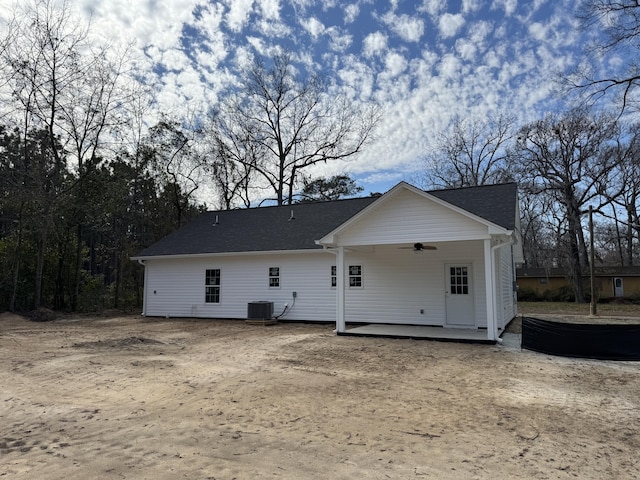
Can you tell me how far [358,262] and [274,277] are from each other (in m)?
3.28

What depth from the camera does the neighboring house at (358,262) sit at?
10523 millimetres

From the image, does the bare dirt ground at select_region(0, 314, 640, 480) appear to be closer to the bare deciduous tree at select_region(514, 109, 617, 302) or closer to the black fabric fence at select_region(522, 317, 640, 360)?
the black fabric fence at select_region(522, 317, 640, 360)

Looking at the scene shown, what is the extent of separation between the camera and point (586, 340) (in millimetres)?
8312

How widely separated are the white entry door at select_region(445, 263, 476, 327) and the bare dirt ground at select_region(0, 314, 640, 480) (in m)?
2.88

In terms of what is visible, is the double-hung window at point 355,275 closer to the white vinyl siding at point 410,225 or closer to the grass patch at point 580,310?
the white vinyl siding at point 410,225

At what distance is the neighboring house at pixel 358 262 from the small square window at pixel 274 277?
36 mm

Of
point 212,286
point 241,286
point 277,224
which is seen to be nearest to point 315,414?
point 241,286

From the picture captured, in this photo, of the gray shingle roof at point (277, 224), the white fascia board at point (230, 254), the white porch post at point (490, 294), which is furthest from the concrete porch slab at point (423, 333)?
the gray shingle roof at point (277, 224)

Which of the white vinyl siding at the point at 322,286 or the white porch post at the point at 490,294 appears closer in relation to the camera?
the white porch post at the point at 490,294

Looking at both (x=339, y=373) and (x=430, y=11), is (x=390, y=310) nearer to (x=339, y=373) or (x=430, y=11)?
(x=339, y=373)

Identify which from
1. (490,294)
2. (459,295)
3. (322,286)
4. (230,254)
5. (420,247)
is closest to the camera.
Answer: (490,294)

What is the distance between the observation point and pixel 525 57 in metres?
14.8

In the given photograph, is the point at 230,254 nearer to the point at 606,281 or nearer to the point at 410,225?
the point at 410,225

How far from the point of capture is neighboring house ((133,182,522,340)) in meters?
10.5
